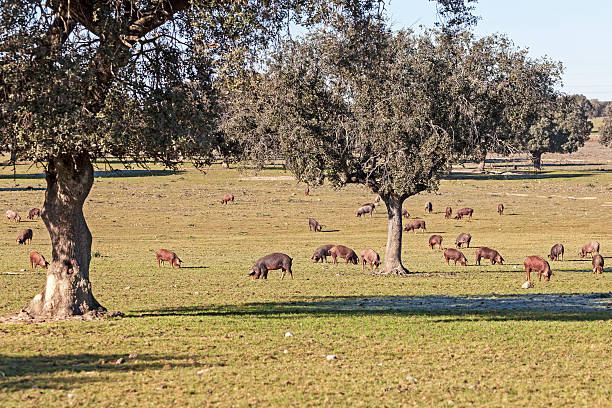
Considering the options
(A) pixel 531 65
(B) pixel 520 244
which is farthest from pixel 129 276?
(B) pixel 520 244

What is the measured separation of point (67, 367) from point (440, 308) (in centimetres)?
1265

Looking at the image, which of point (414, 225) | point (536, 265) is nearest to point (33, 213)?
point (414, 225)

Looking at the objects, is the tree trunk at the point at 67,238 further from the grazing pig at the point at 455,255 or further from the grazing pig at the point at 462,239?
the grazing pig at the point at 462,239

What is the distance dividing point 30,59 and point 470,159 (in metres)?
21.5

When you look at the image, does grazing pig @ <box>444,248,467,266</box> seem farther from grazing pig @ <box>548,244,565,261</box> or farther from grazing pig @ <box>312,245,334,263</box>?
grazing pig @ <box>312,245,334,263</box>

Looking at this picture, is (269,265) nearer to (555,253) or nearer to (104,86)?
(104,86)

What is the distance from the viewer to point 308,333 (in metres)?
18.5

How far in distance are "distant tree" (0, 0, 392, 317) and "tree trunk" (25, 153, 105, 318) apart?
2 cm

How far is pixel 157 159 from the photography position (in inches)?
746

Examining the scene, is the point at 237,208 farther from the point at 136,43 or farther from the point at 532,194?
the point at 136,43

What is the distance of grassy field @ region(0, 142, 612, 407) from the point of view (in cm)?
1299

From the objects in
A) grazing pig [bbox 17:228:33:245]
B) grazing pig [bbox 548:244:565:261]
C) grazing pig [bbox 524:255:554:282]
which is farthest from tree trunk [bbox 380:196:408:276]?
grazing pig [bbox 17:228:33:245]

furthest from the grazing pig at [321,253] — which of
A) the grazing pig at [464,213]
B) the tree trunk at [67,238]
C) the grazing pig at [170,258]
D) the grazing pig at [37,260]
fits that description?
the grazing pig at [464,213]

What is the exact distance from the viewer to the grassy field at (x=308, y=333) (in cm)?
1299
